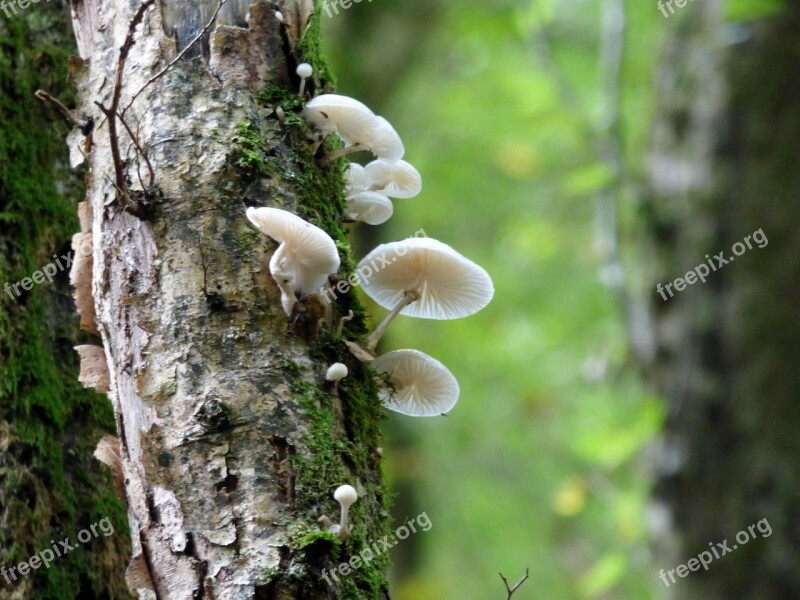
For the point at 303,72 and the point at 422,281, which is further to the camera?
the point at 422,281

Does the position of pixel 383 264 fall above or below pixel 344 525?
above

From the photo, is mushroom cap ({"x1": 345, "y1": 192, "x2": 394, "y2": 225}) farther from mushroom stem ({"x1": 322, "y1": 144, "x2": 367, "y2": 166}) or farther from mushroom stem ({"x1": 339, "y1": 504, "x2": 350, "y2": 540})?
mushroom stem ({"x1": 339, "y1": 504, "x2": 350, "y2": 540})

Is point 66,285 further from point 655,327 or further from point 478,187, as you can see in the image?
point 478,187

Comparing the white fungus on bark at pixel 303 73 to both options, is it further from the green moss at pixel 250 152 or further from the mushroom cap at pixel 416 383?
the mushroom cap at pixel 416 383

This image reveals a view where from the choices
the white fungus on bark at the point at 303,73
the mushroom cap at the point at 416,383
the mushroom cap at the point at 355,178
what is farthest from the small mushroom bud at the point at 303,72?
the mushroom cap at the point at 416,383

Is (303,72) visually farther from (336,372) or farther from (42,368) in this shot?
(42,368)

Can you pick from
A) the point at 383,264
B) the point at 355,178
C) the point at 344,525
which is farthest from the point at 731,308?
the point at 344,525
